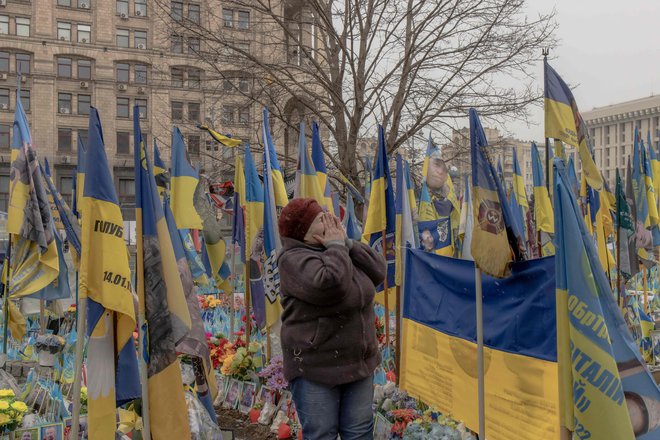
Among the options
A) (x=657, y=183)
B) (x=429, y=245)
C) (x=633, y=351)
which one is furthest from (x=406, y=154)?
(x=633, y=351)

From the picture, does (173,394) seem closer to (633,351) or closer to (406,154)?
(633,351)

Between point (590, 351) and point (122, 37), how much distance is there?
47798 millimetres

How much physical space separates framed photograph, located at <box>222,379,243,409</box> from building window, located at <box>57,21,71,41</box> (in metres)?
43.6

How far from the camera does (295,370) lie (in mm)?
3613

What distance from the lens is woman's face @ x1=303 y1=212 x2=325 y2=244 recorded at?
3.67 meters

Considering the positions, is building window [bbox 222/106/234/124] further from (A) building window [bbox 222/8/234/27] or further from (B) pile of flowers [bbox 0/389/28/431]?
(B) pile of flowers [bbox 0/389/28/431]

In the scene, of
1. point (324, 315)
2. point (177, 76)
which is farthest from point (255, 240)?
point (177, 76)

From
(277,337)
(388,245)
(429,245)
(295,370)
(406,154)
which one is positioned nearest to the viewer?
(295,370)

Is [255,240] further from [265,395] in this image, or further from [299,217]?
[299,217]

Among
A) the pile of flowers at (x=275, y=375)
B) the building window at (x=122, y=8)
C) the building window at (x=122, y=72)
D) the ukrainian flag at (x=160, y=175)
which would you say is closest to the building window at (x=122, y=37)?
the building window at (x=122, y=8)

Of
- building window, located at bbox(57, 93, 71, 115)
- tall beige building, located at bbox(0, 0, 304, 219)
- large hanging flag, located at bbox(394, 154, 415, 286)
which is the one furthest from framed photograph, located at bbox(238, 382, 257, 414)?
building window, located at bbox(57, 93, 71, 115)

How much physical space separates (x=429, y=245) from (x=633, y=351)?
6.60m

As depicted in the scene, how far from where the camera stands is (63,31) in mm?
44844

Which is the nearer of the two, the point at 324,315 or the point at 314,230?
the point at 324,315
